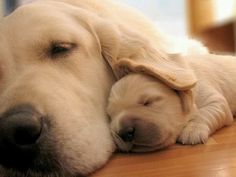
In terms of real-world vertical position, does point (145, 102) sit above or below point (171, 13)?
above

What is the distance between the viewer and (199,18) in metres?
5.06

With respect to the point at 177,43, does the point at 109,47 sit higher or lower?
higher

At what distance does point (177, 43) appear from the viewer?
155cm

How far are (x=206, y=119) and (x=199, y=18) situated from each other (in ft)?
13.6

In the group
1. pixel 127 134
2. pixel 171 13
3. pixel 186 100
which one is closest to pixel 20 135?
pixel 127 134

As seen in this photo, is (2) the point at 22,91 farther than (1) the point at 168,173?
Yes

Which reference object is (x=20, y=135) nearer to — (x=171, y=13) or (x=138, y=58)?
(x=138, y=58)

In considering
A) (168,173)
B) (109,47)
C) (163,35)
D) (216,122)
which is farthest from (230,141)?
(163,35)

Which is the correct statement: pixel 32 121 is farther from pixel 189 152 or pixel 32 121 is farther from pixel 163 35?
pixel 163 35

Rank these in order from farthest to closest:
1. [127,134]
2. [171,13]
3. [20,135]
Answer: [171,13], [127,134], [20,135]

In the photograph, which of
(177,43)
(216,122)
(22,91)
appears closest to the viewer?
(22,91)

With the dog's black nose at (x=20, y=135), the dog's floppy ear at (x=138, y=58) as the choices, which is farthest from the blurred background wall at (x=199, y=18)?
the dog's black nose at (x=20, y=135)

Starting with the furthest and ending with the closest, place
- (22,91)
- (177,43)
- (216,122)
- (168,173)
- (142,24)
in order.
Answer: (177,43)
(142,24)
(216,122)
(22,91)
(168,173)

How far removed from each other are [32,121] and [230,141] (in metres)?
0.42
